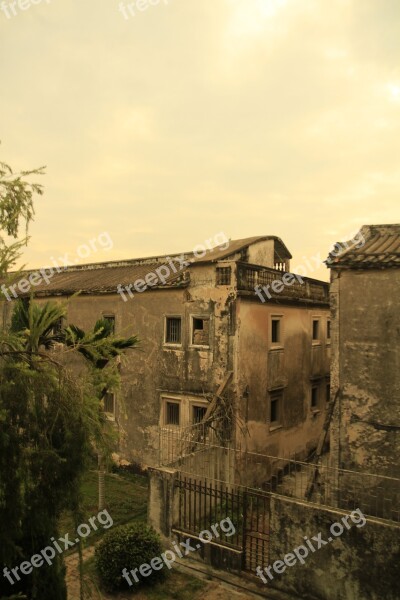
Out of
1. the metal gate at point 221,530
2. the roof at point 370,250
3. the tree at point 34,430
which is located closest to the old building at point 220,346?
the metal gate at point 221,530

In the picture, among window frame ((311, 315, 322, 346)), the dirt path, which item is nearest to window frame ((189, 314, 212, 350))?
window frame ((311, 315, 322, 346))

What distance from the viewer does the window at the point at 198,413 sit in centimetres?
1579

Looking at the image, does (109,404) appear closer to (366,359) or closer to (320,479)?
(320,479)

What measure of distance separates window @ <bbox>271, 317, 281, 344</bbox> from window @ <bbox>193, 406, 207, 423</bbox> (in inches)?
151

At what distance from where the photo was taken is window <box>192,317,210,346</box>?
1576 centimetres

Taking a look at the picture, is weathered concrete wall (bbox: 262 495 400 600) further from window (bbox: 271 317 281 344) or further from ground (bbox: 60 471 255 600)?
window (bbox: 271 317 281 344)

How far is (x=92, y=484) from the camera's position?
52.4ft

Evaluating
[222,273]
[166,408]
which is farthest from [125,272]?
[166,408]

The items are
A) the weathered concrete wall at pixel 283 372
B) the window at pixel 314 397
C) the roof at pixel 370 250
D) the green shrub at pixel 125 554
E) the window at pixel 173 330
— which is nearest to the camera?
the green shrub at pixel 125 554

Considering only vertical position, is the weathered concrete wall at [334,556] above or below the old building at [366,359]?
below

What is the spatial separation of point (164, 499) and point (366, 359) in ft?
20.0

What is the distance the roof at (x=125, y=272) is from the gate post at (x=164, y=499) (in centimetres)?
706

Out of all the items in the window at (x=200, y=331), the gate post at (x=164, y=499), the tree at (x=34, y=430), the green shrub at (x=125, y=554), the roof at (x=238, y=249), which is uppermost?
the roof at (x=238, y=249)

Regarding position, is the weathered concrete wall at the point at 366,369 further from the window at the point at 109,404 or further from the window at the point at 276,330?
the window at the point at 109,404
